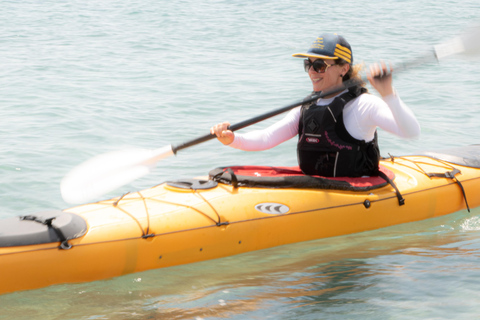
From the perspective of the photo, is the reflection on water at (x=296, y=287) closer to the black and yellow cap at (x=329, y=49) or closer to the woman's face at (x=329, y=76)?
the woman's face at (x=329, y=76)

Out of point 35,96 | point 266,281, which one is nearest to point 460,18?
point 35,96

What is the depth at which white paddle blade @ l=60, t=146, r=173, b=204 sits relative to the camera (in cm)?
420

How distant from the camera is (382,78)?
3.56 metres

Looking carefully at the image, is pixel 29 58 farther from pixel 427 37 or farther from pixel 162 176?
pixel 427 37

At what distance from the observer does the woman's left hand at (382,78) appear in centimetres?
354

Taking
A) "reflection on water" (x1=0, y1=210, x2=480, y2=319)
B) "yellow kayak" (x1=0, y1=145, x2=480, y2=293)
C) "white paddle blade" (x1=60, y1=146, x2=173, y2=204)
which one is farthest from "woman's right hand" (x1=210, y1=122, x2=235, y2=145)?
"reflection on water" (x1=0, y1=210, x2=480, y2=319)

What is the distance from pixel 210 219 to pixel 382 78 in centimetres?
127

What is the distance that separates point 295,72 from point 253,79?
0.98 metres

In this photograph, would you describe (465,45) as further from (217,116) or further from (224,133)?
(217,116)

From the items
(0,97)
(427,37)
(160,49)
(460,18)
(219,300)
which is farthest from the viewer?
(460,18)

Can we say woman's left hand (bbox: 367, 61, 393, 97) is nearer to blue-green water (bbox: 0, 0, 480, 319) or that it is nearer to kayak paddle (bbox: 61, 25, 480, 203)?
kayak paddle (bbox: 61, 25, 480, 203)

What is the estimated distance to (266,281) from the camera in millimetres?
3555

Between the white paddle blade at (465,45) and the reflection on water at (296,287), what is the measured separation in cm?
122

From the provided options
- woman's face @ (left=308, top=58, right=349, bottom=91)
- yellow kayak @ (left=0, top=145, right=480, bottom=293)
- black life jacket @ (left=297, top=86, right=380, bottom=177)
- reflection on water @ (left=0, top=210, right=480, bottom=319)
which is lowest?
reflection on water @ (left=0, top=210, right=480, bottom=319)
